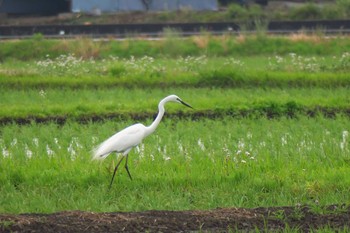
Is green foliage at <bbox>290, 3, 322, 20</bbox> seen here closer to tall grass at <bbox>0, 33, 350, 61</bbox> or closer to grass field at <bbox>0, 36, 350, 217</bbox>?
tall grass at <bbox>0, 33, 350, 61</bbox>

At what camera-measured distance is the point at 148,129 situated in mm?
9430

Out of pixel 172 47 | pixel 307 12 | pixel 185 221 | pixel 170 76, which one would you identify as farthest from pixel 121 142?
pixel 307 12

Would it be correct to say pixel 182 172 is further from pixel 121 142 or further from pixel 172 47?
pixel 172 47

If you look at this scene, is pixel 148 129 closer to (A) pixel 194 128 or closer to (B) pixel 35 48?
(A) pixel 194 128

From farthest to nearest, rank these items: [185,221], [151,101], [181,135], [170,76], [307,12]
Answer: [307,12] < [170,76] < [151,101] < [181,135] < [185,221]

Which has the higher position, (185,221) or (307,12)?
(185,221)

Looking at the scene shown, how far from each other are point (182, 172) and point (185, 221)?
5.63 ft

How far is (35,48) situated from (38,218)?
1649 cm

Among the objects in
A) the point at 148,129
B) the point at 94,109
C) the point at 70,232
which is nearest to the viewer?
the point at 70,232

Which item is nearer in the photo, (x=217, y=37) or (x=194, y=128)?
(x=194, y=128)

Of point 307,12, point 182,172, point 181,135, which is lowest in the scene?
point 307,12

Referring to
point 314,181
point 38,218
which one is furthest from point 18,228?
point 314,181

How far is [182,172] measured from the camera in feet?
30.1

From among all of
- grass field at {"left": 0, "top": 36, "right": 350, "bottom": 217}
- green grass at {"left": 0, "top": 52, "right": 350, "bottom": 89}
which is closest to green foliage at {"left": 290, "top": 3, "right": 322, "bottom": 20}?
grass field at {"left": 0, "top": 36, "right": 350, "bottom": 217}
